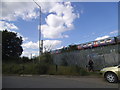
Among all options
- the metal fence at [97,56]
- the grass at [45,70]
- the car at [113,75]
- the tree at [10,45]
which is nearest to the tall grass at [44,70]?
the grass at [45,70]

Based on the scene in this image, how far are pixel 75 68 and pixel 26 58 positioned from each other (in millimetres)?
24911

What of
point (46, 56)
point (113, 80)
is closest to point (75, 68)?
point (113, 80)

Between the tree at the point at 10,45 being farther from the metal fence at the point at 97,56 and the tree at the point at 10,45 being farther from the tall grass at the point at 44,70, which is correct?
the tall grass at the point at 44,70

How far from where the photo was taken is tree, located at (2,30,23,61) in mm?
46844

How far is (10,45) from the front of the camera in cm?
4866

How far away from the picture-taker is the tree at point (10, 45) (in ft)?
154

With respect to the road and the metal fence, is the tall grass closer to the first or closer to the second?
the road

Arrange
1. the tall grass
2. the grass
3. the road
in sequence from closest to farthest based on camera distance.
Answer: the road
the grass
the tall grass

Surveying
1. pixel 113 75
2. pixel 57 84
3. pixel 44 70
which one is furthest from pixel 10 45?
pixel 113 75

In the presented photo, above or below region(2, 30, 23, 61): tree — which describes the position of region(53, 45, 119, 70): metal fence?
below

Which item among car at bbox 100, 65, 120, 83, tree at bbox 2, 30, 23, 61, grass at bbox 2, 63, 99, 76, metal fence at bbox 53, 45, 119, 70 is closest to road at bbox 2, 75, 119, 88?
car at bbox 100, 65, 120, 83

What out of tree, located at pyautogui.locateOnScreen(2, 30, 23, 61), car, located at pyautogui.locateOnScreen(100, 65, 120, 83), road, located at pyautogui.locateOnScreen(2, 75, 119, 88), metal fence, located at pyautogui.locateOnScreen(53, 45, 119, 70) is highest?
tree, located at pyautogui.locateOnScreen(2, 30, 23, 61)

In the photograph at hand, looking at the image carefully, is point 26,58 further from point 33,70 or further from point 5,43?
point 33,70

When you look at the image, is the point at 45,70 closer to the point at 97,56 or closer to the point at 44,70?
the point at 44,70
